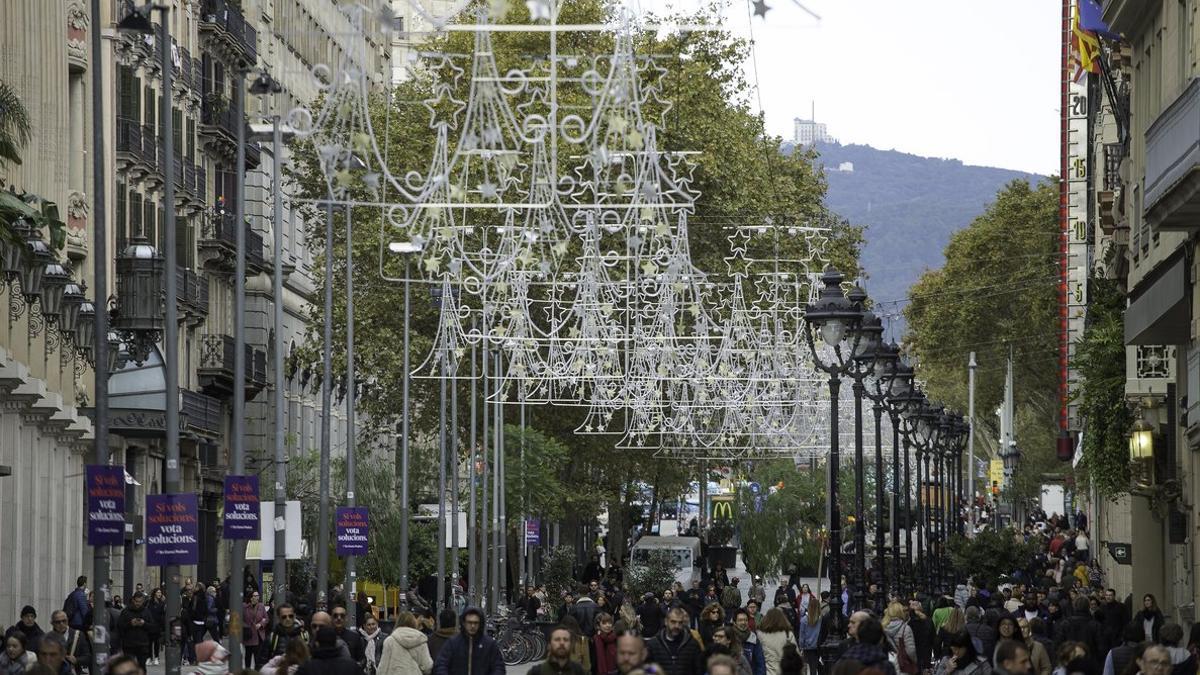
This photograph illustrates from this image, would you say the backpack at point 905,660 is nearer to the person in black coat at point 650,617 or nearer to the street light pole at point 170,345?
the street light pole at point 170,345

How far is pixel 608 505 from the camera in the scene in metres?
84.6

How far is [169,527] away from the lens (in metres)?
26.8

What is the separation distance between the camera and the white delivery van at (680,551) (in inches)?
3420

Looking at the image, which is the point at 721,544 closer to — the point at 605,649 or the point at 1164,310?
the point at 1164,310

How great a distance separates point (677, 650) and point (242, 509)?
13.1 m

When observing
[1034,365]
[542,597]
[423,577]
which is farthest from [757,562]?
[542,597]

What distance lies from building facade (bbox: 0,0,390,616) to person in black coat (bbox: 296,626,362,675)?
3.99 meters

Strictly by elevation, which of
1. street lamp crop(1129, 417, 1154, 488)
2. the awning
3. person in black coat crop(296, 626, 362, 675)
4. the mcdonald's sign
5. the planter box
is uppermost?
the awning

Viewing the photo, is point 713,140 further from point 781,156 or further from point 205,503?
point 205,503

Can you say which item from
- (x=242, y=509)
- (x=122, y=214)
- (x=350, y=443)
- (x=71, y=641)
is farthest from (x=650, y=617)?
(x=122, y=214)

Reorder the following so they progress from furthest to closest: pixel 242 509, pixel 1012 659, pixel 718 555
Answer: pixel 718 555 < pixel 242 509 < pixel 1012 659

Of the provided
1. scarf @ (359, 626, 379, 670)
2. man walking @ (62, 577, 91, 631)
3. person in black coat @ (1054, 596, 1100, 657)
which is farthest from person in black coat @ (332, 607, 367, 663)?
man walking @ (62, 577, 91, 631)

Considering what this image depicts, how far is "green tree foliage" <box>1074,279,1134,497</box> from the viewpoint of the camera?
123ft

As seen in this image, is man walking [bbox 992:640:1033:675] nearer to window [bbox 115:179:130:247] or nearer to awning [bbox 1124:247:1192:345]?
awning [bbox 1124:247:1192:345]
